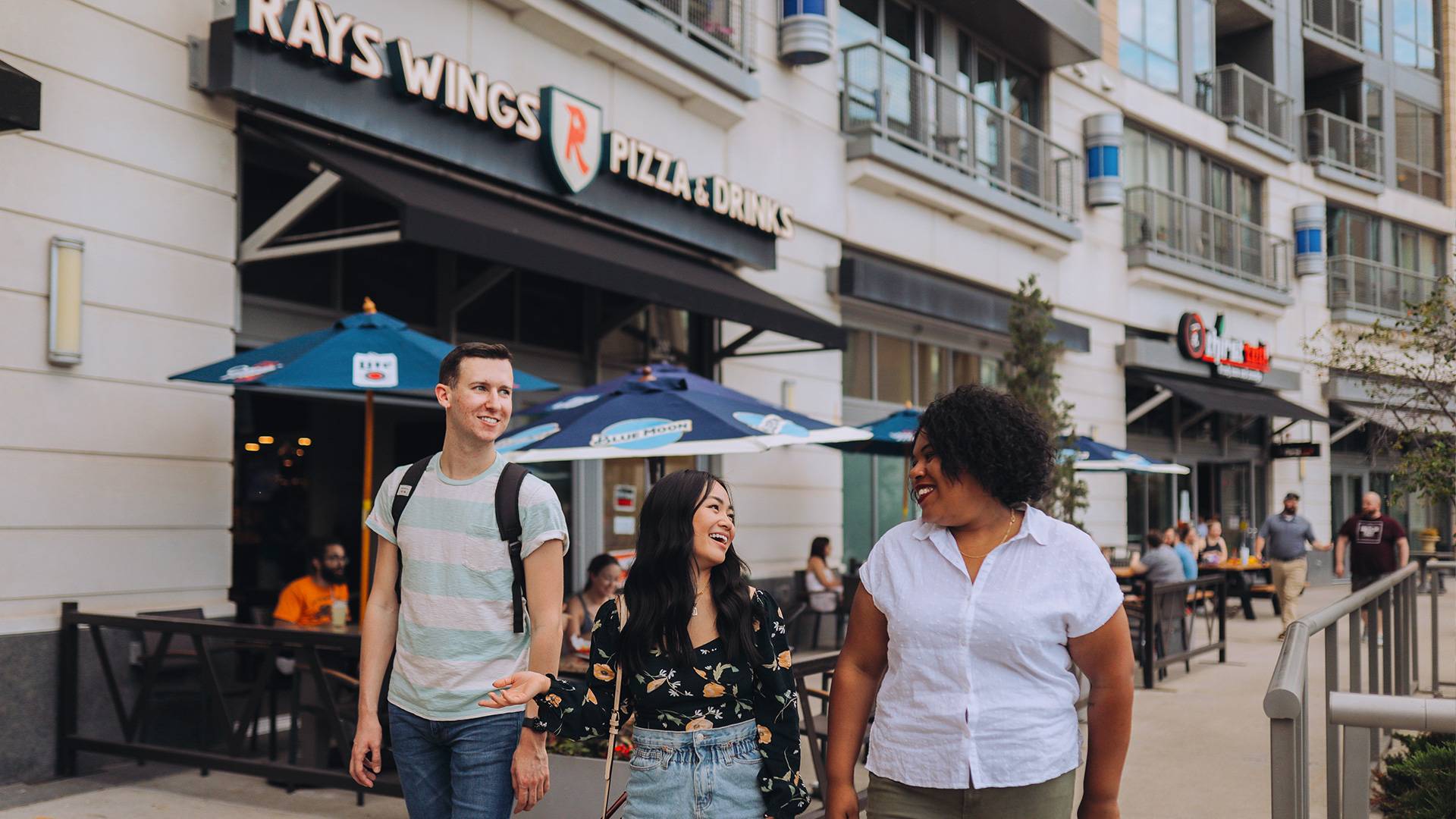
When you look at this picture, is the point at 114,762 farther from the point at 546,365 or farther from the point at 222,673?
the point at 546,365

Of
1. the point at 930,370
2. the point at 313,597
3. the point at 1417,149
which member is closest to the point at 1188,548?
the point at 930,370

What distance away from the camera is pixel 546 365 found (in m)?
12.0

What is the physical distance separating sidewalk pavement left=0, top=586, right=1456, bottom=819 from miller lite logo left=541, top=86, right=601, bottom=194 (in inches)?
225

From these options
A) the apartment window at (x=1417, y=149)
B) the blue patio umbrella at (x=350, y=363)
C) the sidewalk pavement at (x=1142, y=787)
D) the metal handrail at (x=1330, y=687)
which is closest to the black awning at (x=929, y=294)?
the sidewalk pavement at (x=1142, y=787)

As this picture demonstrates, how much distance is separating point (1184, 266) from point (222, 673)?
1994 centimetres

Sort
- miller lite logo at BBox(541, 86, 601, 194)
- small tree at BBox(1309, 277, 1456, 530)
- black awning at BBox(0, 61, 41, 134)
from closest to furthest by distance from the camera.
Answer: black awning at BBox(0, 61, 41, 134) < small tree at BBox(1309, 277, 1456, 530) < miller lite logo at BBox(541, 86, 601, 194)

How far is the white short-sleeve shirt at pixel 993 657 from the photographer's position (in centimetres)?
291

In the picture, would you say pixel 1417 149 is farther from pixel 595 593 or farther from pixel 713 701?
pixel 713 701

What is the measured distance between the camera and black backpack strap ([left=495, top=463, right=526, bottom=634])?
142 inches

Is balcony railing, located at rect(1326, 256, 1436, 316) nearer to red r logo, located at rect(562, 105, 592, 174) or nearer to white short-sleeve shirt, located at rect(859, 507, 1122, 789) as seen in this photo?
red r logo, located at rect(562, 105, 592, 174)

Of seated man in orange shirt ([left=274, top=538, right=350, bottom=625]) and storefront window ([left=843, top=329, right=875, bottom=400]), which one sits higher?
storefront window ([left=843, top=329, right=875, bottom=400])

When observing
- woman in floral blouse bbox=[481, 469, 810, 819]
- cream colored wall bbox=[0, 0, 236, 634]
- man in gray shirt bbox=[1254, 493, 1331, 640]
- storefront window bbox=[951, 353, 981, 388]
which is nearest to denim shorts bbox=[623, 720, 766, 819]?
woman in floral blouse bbox=[481, 469, 810, 819]

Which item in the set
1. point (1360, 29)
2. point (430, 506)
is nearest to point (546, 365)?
point (430, 506)

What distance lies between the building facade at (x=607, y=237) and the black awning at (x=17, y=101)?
0.03 meters
